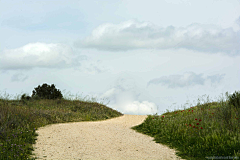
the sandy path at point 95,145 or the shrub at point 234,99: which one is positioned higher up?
the shrub at point 234,99

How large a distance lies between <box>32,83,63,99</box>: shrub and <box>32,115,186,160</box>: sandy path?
8.33 meters

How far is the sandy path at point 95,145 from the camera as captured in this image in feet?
25.2

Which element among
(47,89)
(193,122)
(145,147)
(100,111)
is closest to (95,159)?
(145,147)

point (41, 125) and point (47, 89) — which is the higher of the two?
point (47, 89)

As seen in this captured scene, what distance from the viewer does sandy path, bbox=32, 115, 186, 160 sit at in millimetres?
7680

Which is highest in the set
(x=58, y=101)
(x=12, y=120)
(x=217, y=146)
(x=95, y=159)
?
(x=58, y=101)

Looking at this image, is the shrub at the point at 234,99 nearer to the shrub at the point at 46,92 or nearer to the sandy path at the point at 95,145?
the sandy path at the point at 95,145

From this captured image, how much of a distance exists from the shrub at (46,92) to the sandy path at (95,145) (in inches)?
328

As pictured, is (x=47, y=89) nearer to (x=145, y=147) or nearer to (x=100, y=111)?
(x=100, y=111)

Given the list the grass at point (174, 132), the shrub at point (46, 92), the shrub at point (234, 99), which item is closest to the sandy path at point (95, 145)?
the grass at point (174, 132)

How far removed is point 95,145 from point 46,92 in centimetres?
1217

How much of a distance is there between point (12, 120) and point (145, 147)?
5.82m

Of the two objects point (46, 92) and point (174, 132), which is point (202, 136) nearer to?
point (174, 132)

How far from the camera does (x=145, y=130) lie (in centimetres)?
1162
